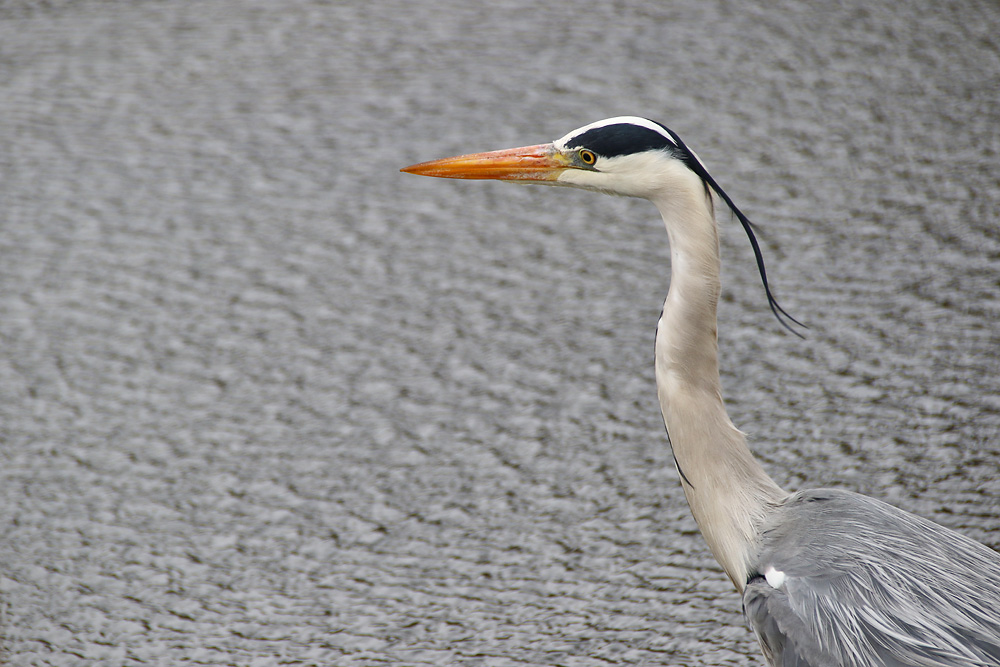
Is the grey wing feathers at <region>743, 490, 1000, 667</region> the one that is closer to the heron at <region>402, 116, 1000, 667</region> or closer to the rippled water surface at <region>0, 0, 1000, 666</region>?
the heron at <region>402, 116, 1000, 667</region>

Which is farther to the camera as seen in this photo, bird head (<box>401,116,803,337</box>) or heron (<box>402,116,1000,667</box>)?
bird head (<box>401,116,803,337</box>)

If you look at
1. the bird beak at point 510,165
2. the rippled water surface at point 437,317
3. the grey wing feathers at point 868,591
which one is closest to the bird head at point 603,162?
the bird beak at point 510,165

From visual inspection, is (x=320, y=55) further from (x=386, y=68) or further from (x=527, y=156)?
(x=527, y=156)

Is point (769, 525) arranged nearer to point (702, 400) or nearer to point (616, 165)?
point (702, 400)

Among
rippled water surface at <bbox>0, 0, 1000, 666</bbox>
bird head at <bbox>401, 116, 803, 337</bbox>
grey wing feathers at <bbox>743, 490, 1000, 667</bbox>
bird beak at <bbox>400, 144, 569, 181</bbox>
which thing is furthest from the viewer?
rippled water surface at <bbox>0, 0, 1000, 666</bbox>

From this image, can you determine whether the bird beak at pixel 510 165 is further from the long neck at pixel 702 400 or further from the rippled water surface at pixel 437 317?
the rippled water surface at pixel 437 317

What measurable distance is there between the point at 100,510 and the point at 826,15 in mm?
3871

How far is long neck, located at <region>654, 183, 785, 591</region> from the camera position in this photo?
2.01 metres

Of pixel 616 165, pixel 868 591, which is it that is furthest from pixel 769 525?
pixel 616 165

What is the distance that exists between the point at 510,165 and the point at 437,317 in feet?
5.25

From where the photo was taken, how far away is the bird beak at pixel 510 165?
2.19 m

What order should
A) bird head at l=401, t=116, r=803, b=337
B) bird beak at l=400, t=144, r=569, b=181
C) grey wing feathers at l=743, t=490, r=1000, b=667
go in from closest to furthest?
grey wing feathers at l=743, t=490, r=1000, b=667 < bird head at l=401, t=116, r=803, b=337 < bird beak at l=400, t=144, r=569, b=181

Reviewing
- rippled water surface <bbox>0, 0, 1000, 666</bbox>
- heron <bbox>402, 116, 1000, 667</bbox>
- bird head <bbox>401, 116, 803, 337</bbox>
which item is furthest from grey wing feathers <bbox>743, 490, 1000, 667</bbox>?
rippled water surface <bbox>0, 0, 1000, 666</bbox>

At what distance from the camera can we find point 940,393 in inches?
126
